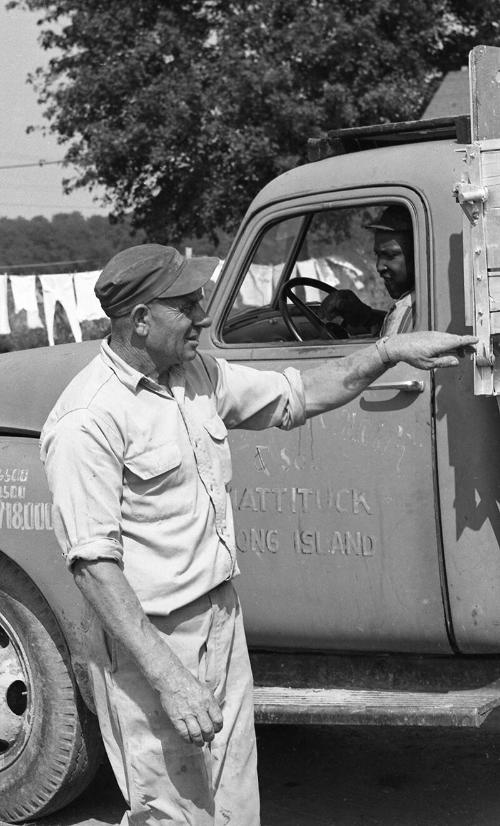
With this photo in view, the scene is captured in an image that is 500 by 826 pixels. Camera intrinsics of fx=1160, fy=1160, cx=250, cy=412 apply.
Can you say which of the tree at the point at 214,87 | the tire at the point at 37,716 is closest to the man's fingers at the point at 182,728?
the tire at the point at 37,716

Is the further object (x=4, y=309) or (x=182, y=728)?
(x=4, y=309)

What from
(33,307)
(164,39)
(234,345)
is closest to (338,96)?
(164,39)

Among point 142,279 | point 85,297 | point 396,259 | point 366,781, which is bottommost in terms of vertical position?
point 85,297

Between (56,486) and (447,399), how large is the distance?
1.32 meters

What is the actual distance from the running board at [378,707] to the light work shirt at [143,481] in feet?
3.02

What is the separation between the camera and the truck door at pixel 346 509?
346 centimetres

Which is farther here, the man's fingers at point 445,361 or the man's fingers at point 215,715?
the man's fingers at point 445,361

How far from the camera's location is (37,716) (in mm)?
3908

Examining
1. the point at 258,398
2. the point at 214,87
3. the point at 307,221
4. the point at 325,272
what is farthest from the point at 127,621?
the point at 214,87

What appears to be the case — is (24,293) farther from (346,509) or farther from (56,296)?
(346,509)

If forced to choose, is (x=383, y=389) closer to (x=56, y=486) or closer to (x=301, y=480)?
(x=301, y=480)

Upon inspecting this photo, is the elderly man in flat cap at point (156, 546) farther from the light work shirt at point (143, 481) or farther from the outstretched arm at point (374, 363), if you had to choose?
→ the outstretched arm at point (374, 363)

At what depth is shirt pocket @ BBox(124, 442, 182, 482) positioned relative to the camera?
2.64 m

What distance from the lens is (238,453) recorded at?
3.73m
